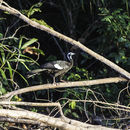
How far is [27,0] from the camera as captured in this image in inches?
215

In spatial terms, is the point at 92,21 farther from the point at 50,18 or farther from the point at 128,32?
the point at 128,32

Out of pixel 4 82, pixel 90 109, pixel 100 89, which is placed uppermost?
pixel 4 82

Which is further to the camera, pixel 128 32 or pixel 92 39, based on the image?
pixel 92 39

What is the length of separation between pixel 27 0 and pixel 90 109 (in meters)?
2.33

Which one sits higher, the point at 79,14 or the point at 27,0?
the point at 27,0

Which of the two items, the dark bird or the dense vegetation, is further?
the dense vegetation

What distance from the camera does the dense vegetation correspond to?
4547 mm

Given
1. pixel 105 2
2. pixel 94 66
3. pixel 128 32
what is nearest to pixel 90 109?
pixel 94 66

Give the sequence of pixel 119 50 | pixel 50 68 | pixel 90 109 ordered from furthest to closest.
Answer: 1. pixel 90 109
2. pixel 119 50
3. pixel 50 68

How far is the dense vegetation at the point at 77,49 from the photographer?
4.55 m

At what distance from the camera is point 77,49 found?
548 cm

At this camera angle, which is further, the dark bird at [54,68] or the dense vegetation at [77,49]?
the dense vegetation at [77,49]

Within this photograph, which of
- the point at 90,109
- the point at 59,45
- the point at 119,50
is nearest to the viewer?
the point at 119,50

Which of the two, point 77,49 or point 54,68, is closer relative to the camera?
point 54,68
